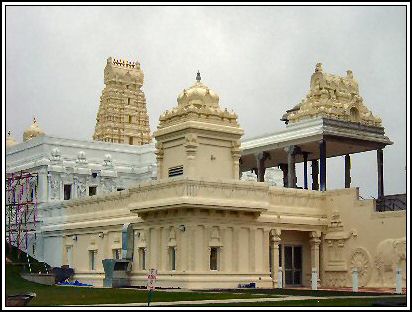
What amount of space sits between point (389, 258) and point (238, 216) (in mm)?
8674

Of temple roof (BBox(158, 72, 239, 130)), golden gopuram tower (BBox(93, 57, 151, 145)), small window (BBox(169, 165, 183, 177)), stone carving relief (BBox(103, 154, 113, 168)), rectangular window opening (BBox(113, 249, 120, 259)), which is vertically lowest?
rectangular window opening (BBox(113, 249, 120, 259))

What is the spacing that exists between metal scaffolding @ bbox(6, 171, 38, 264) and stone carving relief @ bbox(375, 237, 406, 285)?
2836 centimetres

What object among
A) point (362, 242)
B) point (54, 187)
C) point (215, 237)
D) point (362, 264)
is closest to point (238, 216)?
point (215, 237)

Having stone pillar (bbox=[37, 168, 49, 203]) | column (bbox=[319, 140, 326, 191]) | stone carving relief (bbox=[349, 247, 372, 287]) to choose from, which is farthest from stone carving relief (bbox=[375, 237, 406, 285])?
stone pillar (bbox=[37, 168, 49, 203])

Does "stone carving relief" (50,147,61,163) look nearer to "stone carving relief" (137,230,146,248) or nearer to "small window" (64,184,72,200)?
"small window" (64,184,72,200)

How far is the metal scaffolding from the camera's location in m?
63.1

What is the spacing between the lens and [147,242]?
4631 cm

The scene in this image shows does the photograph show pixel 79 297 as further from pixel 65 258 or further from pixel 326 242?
pixel 65 258

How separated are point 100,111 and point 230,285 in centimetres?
5044

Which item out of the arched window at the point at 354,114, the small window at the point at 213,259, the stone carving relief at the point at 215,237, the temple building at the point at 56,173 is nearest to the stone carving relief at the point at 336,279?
the small window at the point at 213,259

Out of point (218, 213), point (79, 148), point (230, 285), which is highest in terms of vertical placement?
point (79, 148)

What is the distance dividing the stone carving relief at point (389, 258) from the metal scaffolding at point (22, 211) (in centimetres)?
2836

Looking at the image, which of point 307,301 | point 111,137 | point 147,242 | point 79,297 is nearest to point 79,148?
point 111,137

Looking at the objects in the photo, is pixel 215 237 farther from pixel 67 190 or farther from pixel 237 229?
pixel 67 190
